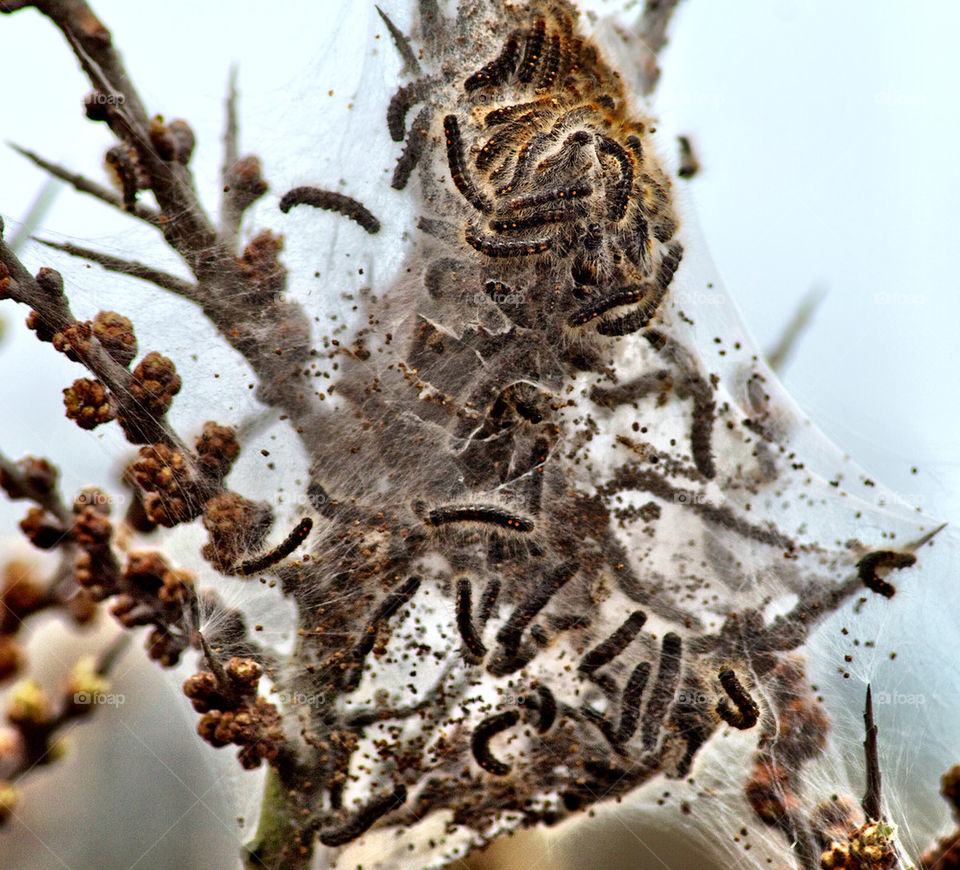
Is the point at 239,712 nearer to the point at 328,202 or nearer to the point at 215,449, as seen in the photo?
the point at 215,449

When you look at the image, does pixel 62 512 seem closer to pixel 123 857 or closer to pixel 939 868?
pixel 123 857

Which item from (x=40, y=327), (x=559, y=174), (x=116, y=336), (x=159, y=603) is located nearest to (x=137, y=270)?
(x=116, y=336)

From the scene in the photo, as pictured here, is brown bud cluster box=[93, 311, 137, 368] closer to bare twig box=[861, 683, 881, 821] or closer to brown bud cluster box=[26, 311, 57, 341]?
brown bud cluster box=[26, 311, 57, 341]

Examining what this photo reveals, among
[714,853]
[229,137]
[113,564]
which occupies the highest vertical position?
[229,137]

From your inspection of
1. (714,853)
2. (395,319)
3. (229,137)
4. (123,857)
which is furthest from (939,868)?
(229,137)

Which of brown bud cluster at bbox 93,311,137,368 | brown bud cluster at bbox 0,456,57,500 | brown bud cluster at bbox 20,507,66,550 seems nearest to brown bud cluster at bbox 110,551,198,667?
brown bud cluster at bbox 20,507,66,550

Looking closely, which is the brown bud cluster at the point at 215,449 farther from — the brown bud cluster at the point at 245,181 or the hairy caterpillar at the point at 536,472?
the brown bud cluster at the point at 245,181

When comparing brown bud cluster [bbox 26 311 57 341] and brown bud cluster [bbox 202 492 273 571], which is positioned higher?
brown bud cluster [bbox 26 311 57 341]

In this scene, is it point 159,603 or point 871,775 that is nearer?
point 159,603
